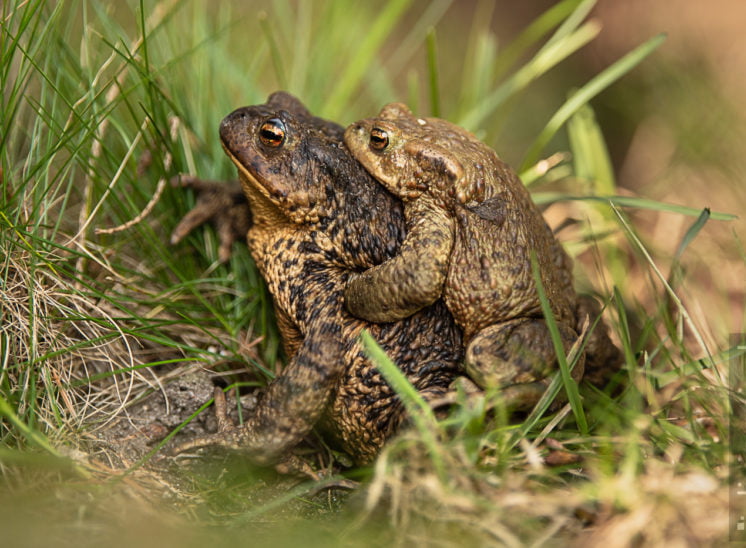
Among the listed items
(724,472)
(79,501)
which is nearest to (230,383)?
(79,501)

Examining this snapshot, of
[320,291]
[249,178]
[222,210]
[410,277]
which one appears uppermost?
[249,178]

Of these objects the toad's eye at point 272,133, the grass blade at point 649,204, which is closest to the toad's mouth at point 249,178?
the toad's eye at point 272,133

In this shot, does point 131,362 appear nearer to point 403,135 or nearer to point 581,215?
point 403,135

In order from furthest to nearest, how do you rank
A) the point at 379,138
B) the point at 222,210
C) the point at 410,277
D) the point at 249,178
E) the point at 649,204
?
the point at 222,210 < the point at 649,204 < the point at 249,178 < the point at 379,138 < the point at 410,277

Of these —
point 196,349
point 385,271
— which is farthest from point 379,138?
point 196,349

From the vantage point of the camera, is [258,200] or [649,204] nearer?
[258,200]

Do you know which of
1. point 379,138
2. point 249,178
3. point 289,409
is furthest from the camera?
point 249,178

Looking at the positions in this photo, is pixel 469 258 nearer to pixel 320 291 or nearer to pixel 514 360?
pixel 514 360
